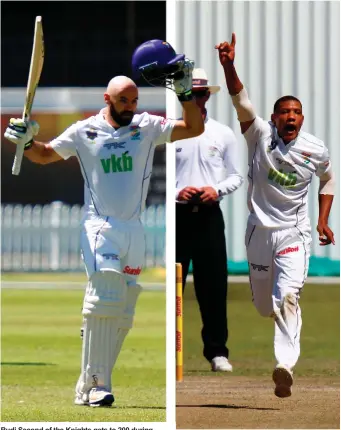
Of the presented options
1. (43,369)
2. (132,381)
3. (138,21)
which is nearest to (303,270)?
(132,381)

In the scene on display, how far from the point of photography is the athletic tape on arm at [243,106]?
639 cm

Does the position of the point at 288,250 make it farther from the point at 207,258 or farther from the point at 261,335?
the point at 261,335

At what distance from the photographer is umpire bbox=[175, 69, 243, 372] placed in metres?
6.78

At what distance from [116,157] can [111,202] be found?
0.20m

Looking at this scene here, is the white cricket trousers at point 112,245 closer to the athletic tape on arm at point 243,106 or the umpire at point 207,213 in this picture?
the umpire at point 207,213

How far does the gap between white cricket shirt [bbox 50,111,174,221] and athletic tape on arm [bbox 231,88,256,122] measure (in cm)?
35

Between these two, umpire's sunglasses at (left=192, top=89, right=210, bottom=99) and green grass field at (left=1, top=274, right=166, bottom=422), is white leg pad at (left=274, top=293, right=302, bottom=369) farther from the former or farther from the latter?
umpire's sunglasses at (left=192, top=89, right=210, bottom=99)

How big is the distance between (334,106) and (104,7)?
930 inches

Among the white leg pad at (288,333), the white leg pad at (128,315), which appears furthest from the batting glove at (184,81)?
the white leg pad at (288,333)

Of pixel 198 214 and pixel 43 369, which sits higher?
pixel 198 214

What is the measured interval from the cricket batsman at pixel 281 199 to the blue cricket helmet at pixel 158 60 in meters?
0.58

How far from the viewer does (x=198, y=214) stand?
680cm

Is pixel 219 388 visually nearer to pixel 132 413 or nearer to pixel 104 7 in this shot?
pixel 132 413

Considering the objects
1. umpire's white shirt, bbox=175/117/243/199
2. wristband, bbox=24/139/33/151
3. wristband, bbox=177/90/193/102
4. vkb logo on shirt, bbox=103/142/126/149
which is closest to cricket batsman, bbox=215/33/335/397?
umpire's white shirt, bbox=175/117/243/199
